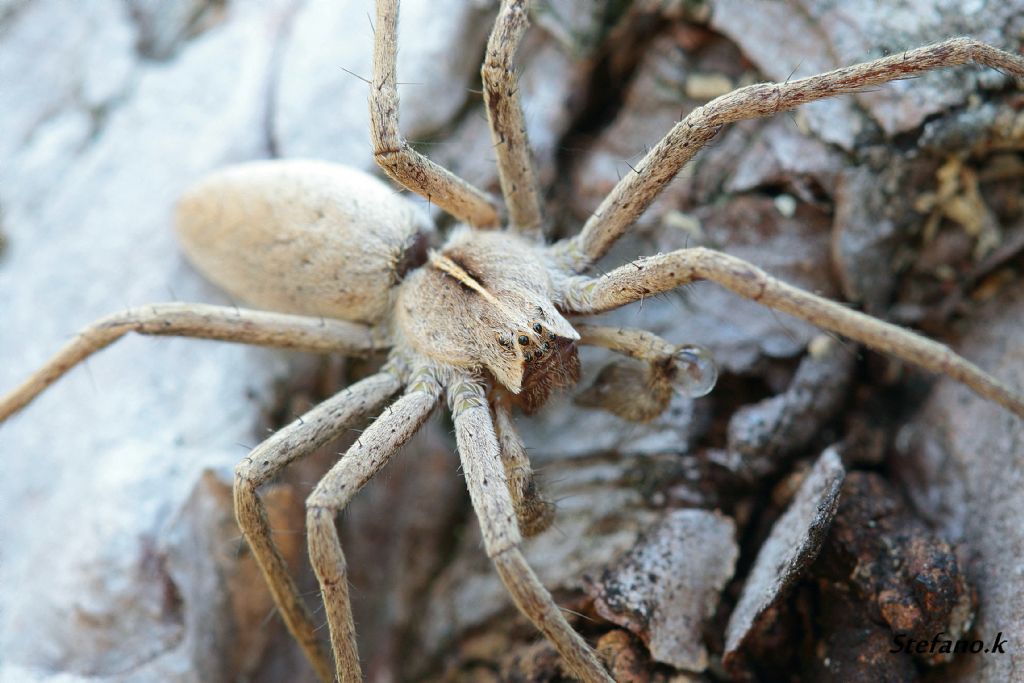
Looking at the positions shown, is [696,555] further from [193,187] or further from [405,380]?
[193,187]

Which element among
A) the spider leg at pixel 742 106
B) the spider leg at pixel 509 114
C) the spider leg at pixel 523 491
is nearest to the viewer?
the spider leg at pixel 742 106

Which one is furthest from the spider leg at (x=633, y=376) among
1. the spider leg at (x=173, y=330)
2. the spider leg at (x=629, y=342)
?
the spider leg at (x=173, y=330)

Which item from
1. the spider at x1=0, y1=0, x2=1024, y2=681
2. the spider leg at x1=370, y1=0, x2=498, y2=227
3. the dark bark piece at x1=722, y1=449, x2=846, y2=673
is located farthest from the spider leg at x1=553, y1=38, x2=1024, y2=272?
the dark bark piece at x1=722, y1=449, x2=846, y2=673

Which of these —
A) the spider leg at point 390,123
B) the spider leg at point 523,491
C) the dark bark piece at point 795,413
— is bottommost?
the dark bark piece at point 795,413

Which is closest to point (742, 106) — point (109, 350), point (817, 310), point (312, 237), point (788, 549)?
point (817, 310)

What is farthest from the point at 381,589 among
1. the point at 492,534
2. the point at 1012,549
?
the point at 1012,549

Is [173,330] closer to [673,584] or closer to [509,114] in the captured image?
[509,114]

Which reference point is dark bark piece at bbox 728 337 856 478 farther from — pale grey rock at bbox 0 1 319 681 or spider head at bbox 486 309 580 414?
pale grey rock at bbox 0 1 319 681

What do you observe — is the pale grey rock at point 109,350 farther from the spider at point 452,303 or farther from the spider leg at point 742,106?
the spider leg at point 742,106
